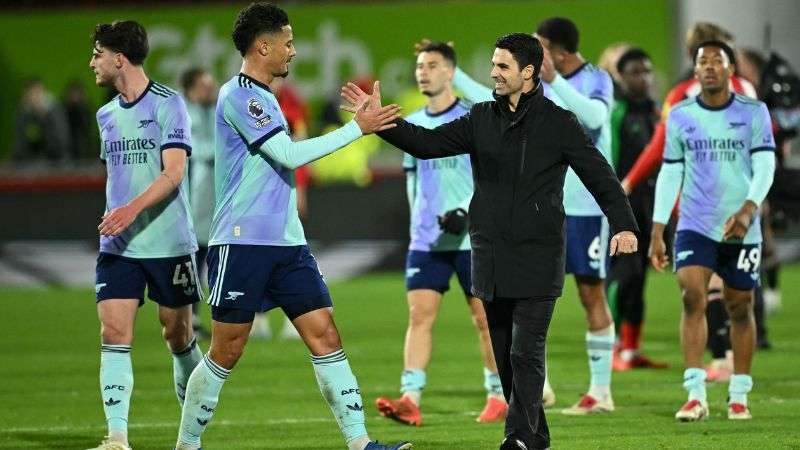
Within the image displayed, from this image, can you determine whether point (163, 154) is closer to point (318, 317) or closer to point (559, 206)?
point (318, 317)

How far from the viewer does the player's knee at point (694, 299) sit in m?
8.91

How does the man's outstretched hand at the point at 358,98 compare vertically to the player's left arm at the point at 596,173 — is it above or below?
above

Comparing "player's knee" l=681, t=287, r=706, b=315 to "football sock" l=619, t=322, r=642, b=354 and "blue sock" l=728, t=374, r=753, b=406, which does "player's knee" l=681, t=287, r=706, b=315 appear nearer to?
"blue sock" l=728, t=374, r=753, b=406

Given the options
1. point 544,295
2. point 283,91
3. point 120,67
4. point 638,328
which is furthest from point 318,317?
point 283,91

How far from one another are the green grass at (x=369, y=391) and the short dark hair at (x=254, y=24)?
228 cm

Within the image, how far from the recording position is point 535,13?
23.1m

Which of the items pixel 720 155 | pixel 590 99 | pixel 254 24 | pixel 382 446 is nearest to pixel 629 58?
pixel 590 99

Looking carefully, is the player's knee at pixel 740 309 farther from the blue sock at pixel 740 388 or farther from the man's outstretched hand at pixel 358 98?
the man's outstretched hand at pixel 358 98

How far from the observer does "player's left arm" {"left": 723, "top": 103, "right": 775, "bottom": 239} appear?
8.65m

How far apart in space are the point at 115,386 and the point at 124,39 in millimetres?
1763

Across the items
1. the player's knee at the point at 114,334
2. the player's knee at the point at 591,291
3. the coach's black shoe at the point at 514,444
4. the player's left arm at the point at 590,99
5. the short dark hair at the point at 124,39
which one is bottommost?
the coach's black shoe at the point at 514,444

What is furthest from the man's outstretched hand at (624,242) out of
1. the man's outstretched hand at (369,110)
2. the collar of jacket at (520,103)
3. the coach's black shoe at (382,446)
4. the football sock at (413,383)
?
the football sock at (413,383)

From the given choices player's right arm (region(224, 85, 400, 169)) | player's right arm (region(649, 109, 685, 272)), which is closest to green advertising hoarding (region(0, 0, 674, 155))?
player's right arm (region(649, 109, 685, 272))

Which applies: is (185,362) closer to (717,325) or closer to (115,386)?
(115,386)
